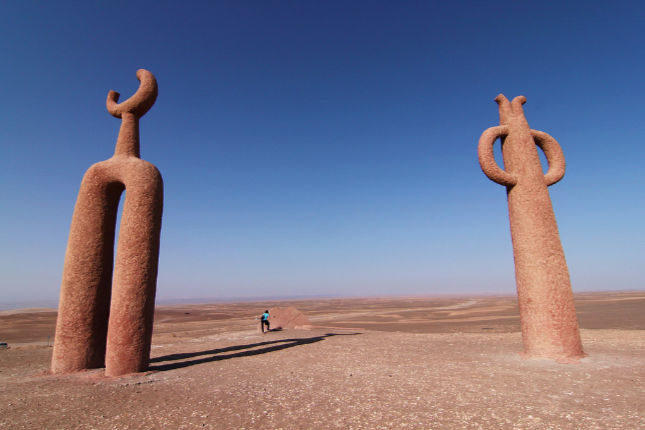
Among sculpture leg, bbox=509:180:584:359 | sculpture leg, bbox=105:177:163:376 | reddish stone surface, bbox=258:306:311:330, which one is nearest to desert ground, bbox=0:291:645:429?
sculpture leg, bbox=105:177:163:376

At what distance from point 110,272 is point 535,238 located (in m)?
10.7

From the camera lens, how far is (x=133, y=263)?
8.06 meters

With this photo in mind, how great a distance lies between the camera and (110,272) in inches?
356

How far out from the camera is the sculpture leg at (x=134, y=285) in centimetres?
780

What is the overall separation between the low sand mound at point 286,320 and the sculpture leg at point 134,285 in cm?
1175

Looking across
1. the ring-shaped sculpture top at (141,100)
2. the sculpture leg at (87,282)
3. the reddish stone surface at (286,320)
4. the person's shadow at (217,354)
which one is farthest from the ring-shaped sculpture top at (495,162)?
the reddish stone surface at (286,320)

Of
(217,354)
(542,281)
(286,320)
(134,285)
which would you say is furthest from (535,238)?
(286,320)

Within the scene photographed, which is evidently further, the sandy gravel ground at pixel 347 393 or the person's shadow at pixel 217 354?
the person's shadow at pixel 217 354

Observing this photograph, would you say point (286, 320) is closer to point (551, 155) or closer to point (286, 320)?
point (286, 320)

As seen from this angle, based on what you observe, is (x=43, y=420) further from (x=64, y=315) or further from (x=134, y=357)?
(x=64, y=315)

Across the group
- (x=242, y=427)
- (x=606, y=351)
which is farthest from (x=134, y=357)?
(x=606, y=351)

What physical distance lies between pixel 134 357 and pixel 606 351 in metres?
11.8

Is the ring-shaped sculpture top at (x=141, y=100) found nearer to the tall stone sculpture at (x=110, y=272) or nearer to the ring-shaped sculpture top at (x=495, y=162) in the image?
the tall stone sculpture at (x=110, y=272)

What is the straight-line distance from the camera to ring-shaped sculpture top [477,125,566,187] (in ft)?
31.6
